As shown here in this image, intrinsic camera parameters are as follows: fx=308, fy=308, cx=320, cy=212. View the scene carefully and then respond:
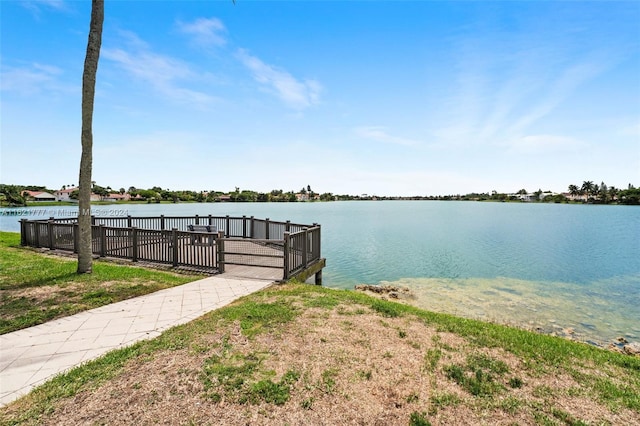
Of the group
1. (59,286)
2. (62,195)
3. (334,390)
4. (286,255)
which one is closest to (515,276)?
(286,255)

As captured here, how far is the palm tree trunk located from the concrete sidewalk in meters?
3.22

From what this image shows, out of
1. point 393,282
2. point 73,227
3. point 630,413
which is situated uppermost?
point 73,227

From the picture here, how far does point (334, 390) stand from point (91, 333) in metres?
4.22

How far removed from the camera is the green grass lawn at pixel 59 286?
5926mm

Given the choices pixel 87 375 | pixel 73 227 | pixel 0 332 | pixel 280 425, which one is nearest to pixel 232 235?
pixel 73 227

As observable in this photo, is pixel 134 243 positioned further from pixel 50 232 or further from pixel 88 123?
pixel 50 232

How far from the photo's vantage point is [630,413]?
3.48m

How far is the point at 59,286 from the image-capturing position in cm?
759

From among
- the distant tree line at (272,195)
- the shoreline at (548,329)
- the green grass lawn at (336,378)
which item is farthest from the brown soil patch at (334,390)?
the distant tree line at (272,195)

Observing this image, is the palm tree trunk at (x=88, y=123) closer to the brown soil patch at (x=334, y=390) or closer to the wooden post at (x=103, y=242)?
the wooden post at (x=103, y=242)

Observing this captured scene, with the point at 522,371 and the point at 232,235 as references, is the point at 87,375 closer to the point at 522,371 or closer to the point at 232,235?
the point at 522,371

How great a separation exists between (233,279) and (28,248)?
1089 cm

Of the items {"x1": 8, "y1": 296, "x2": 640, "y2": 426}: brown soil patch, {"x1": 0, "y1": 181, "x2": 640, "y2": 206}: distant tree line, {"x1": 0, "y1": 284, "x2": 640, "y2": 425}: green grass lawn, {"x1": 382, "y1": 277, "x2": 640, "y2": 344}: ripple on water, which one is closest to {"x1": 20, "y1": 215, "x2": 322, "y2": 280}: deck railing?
{"x1": 0, "y1": 284, "x2": 640, "y2": 425}: green grass lawn

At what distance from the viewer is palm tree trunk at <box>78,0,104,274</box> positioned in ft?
27.3
